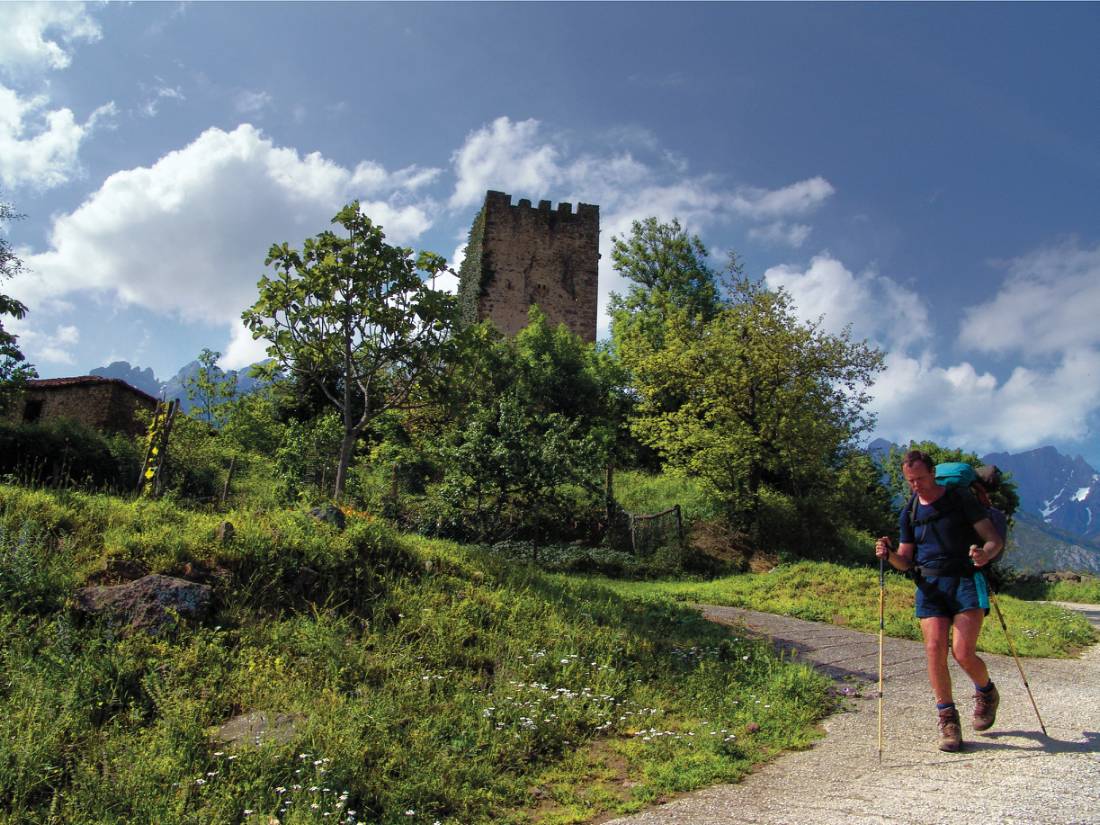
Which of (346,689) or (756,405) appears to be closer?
(346,689)

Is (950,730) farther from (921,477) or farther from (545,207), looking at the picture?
(545,207)

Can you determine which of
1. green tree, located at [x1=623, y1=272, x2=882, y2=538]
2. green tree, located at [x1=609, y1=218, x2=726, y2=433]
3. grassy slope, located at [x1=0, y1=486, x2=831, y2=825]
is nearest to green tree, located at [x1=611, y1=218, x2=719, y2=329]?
green tree, located at [x1=609, y1=218, x2=726, y2=433]

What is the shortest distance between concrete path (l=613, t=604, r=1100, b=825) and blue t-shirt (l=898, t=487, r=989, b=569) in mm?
1142

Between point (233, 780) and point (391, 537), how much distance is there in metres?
4.13

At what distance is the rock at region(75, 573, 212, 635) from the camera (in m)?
5.46

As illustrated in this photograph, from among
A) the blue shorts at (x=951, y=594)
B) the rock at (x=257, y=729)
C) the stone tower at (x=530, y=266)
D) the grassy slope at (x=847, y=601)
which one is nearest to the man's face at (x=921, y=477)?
the blue shorts at (x=951, y=594)

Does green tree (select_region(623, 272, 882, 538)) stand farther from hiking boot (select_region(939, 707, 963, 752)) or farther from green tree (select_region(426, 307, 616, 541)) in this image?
hiking boot (select_region(939, 707, 963, 752))

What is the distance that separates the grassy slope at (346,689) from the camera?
12.7 feet

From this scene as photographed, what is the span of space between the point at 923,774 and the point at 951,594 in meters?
1.11

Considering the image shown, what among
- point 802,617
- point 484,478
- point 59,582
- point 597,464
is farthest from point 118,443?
point 802,617

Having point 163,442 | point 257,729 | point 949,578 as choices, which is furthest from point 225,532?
point 949,578

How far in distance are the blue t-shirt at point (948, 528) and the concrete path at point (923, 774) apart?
3.75 feet

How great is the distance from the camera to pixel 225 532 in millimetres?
6902

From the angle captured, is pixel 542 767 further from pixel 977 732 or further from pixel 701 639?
pixel 701 639
